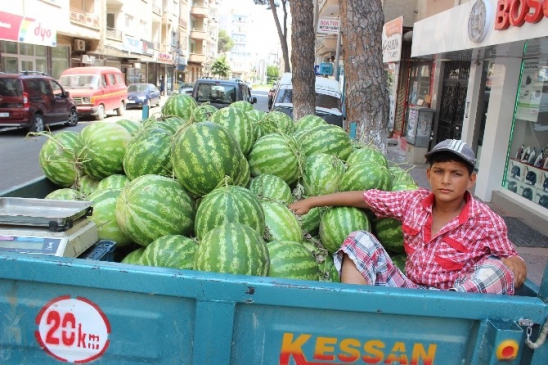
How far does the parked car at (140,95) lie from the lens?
27.8m

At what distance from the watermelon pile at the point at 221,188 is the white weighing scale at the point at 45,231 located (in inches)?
14.1

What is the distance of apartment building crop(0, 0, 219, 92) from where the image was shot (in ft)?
72.8

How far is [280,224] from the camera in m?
2.80

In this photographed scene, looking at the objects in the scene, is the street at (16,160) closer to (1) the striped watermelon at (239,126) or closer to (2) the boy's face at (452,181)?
(1) the striped watermelon at (239,126)

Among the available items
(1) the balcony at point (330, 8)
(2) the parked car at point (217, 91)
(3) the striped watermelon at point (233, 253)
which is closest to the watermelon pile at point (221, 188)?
(3) the striped watermelon at point (233, 253)

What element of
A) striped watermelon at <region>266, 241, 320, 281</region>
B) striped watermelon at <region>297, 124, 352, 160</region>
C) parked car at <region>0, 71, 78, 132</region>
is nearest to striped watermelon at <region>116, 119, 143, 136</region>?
striped watermelon at <region>297, 124, 352, 160</region>

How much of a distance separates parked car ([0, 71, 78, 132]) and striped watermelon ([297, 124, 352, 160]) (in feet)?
44.5

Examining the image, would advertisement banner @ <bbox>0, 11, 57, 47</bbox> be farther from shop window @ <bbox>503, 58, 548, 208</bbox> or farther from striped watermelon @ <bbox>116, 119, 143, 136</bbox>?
shop window @ <bbox>503, 58, 548, 208</bbox>

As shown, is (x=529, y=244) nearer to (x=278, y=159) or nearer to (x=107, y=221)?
(x=278, y=159)

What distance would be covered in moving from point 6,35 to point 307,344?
22106mm

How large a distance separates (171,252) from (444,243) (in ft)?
4.92

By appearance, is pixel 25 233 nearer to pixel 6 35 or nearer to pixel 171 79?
pixel 6 35

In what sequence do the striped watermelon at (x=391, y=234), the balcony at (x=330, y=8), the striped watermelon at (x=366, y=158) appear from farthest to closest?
the balcony at (x=330, y=8)
the striped watermelon at (x=366, y=158)
the striped watermelon at (x=391, y=234)

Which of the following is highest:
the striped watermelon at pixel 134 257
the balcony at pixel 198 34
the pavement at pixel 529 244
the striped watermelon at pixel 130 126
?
the balcony at pixel 198 34
